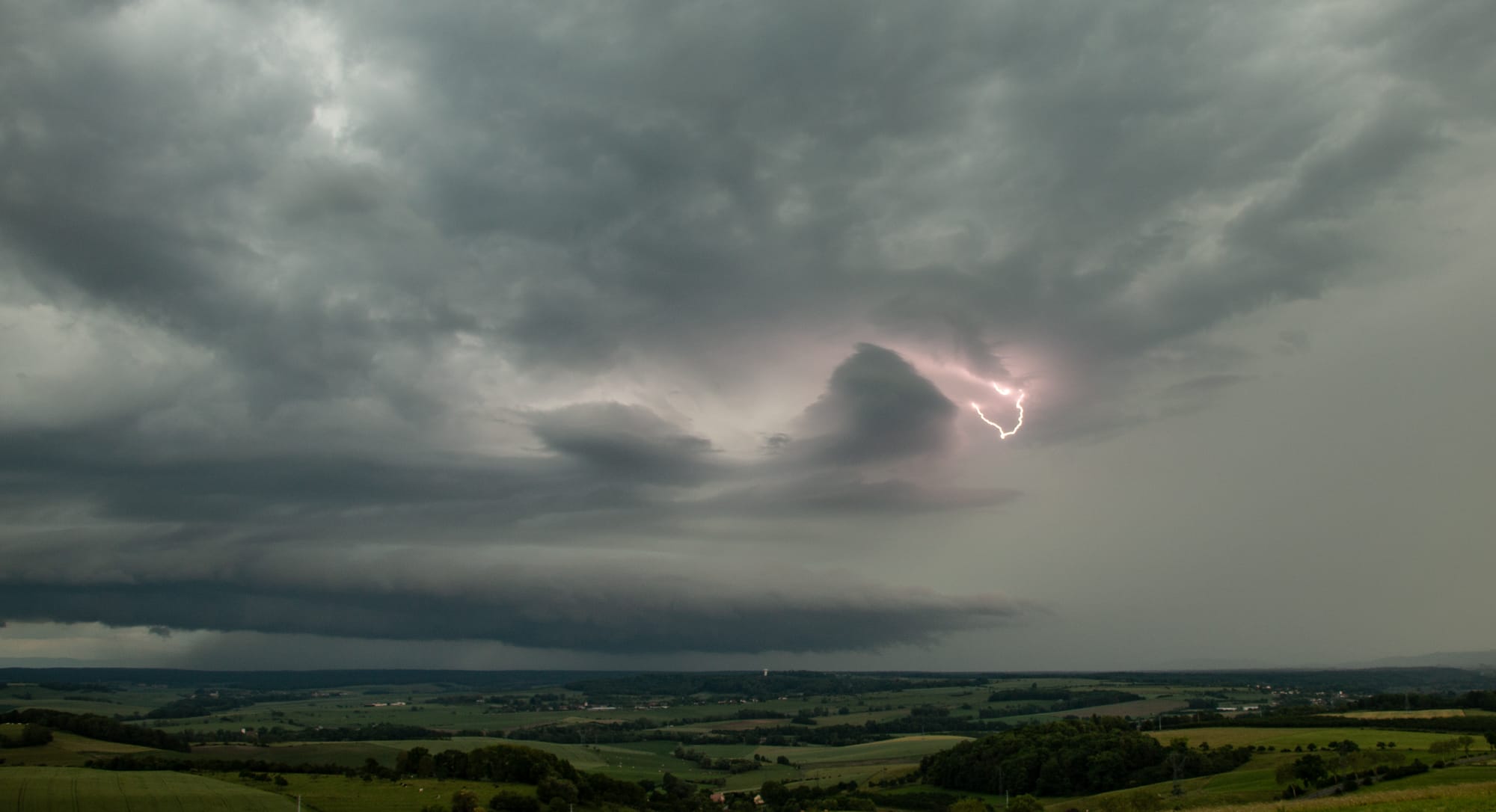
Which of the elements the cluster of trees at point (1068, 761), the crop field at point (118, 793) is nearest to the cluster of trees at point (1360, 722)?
the cluster of trees at point (1068, 761)

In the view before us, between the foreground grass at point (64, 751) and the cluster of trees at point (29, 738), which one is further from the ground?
the cluster of trees at point (29, 738)

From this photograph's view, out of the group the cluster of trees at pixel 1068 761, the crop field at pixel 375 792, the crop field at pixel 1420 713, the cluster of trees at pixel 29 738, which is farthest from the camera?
the crop field at pixel 1420 713

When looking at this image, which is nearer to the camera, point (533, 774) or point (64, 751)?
point (533, 774)

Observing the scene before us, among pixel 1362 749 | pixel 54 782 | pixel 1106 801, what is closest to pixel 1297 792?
pixel 1106 801

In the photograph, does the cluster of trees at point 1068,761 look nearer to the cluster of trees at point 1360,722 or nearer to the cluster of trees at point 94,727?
the cluster of trees at point 1360,722

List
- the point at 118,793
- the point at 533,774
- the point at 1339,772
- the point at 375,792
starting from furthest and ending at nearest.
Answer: the point at 533,774, the point at 375,792, the point at 1339,772, the point at 118,793

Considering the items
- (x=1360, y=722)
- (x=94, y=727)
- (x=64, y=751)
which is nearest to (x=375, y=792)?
(x=64, y=751)

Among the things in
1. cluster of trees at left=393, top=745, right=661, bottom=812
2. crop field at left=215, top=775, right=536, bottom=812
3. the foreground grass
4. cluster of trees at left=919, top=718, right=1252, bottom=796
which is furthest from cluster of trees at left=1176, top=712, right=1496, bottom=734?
the foreground grass

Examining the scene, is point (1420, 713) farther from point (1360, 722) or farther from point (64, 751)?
point (64, 751)
